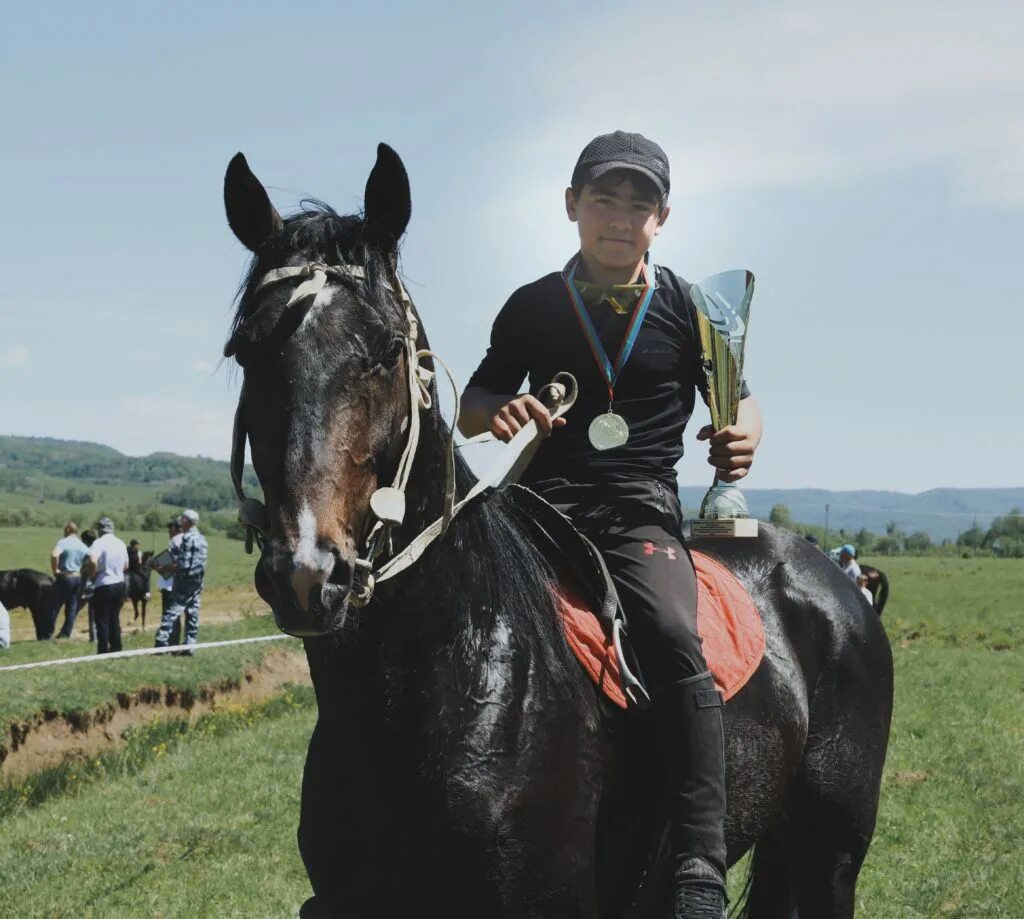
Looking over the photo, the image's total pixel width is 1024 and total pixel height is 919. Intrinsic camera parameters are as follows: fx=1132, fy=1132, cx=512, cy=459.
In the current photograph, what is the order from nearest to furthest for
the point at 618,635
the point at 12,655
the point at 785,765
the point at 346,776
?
the point at 346,776
the point at 618,635
the point at 785,765
the point at 12,655

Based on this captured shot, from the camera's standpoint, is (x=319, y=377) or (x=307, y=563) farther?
(x=319, y=377)

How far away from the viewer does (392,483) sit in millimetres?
2879

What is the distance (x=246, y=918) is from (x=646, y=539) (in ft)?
14.5

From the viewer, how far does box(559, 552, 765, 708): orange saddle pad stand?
3395 millimetres

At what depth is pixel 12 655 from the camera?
16.9 meters

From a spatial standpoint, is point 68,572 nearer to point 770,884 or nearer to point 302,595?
point 770,884

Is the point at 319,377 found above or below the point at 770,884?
above

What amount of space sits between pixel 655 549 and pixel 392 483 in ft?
3.63

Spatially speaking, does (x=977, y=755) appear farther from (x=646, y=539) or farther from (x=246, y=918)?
(x=646, y=539)

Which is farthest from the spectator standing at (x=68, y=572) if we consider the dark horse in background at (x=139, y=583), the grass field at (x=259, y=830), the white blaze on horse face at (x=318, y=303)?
the white blaze on horse face at (x=318, y=303)

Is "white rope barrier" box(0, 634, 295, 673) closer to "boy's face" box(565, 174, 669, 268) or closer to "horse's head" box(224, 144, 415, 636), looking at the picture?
"boy's face" box(565, 174, 669, 268)

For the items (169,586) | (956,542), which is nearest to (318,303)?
(169,586)

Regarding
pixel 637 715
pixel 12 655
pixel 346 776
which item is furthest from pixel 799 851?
pixel 12 655

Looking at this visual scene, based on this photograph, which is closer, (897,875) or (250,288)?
(250,288)
